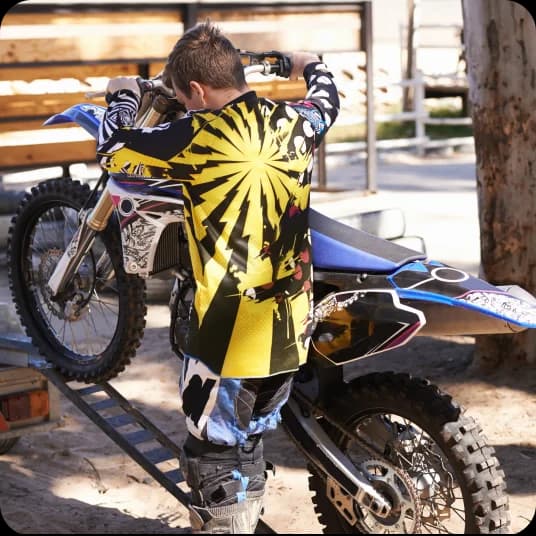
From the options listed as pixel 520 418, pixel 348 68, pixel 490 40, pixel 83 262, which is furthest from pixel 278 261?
pixel 348 68

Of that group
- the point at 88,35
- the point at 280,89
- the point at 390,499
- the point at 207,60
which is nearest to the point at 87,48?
the point at 88,35

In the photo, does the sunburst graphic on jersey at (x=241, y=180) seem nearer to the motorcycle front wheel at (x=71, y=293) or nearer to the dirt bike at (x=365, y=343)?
the dirt bike at (x=365, y=343)

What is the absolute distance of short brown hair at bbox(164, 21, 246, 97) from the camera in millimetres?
3283

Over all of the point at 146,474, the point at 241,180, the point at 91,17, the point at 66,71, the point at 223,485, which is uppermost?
the point at 91,17

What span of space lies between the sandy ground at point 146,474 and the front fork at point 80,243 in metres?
0.96

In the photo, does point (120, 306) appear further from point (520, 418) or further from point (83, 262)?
point (520, 418)

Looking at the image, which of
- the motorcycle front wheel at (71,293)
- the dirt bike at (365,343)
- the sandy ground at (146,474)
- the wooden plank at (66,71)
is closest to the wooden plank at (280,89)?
the wooden plank at (66,71)

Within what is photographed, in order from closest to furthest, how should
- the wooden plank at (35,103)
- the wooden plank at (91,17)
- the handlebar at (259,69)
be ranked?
1. the handlebar at (259,69)
2. the wooden plank at (91,17)
3. the wooden plank at (35,103)

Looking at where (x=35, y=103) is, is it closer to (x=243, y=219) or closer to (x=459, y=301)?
(x=243, y=219)

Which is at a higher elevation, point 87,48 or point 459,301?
point 87,48

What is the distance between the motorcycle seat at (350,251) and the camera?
3430 millimetres

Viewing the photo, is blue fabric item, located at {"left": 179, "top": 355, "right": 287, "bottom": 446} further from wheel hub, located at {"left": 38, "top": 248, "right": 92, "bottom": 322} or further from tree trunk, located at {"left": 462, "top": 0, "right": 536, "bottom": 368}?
tree trunk, located at {"left": 462, "top": 0, "right": 536, "bottom": 368}

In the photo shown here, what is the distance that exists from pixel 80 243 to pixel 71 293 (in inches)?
13.3

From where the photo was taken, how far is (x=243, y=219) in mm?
3268
